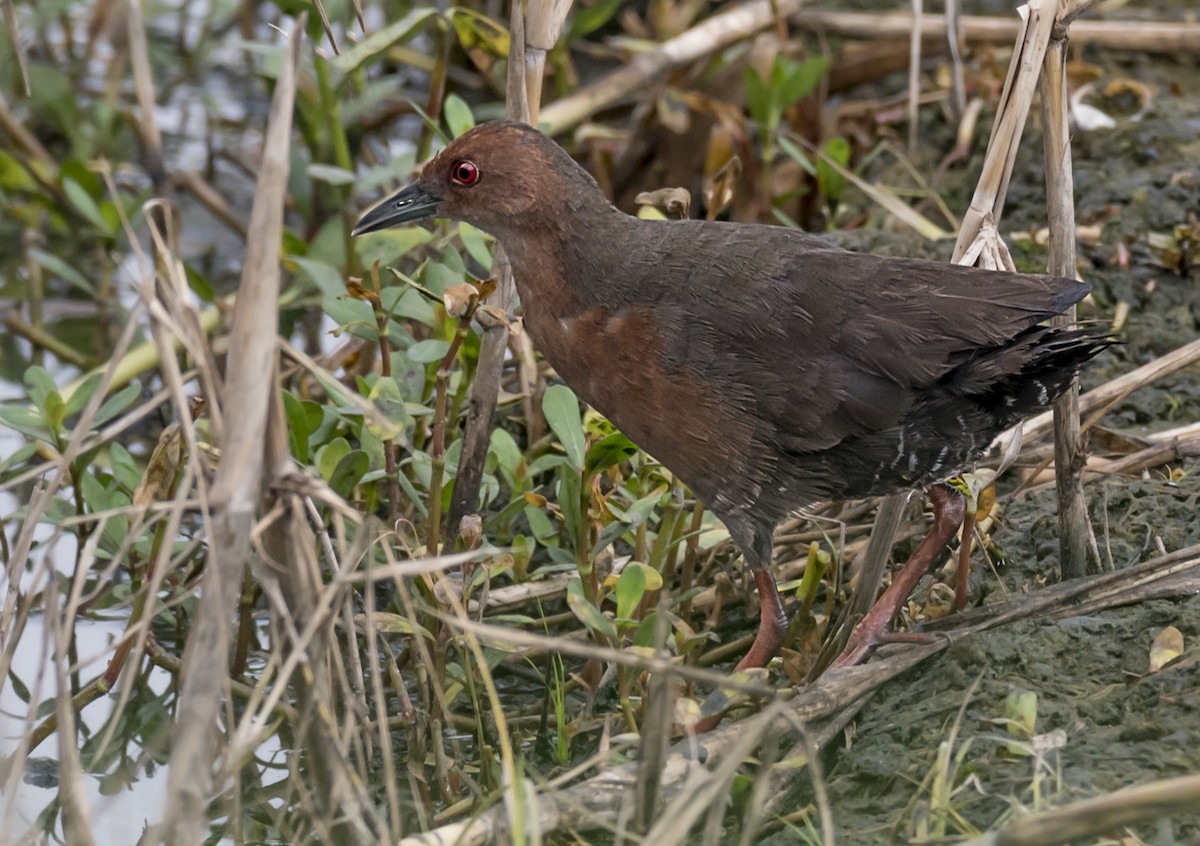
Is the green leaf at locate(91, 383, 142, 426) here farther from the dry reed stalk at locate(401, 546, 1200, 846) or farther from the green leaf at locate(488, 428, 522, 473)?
the dry reed stalk at locate(401, 546, 1200, 846)

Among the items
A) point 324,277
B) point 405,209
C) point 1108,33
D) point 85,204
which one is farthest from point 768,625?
point 1108,33

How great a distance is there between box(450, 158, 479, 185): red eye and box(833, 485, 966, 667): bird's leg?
129cm

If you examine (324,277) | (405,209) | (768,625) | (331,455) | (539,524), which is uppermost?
(405,209)

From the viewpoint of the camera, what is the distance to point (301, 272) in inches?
181

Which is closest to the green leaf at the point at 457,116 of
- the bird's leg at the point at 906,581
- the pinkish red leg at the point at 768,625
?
the pinkish red leg at the point at 768,625

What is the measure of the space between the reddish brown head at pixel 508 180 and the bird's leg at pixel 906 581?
105 cm

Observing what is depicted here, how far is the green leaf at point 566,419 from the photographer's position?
3.42 meters

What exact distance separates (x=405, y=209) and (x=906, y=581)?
149cm

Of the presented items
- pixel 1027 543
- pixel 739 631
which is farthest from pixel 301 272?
pixel 1027 543

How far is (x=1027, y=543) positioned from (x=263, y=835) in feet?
6.24

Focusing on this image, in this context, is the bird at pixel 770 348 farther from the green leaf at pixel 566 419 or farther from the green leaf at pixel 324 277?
the green leaf at pixel 324 277

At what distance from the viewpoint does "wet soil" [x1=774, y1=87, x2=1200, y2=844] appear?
274cm

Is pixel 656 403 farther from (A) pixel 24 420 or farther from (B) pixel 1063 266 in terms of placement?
(A) pixel 24 420

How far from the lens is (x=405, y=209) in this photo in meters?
3.73
